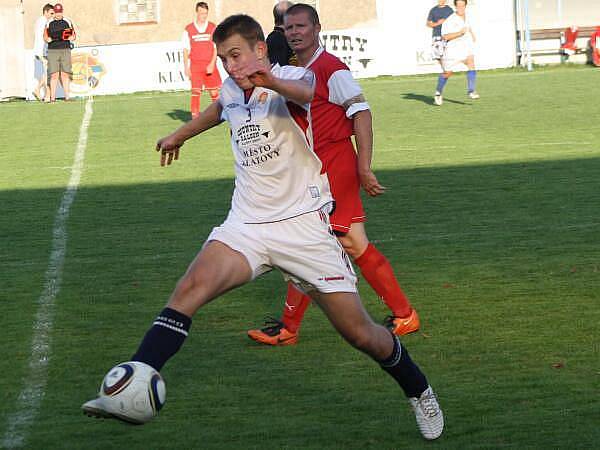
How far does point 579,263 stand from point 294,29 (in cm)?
345

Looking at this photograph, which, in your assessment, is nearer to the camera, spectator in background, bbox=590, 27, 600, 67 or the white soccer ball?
the white soccer ball

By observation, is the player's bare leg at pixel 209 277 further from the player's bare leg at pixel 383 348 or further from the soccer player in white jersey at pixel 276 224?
the player's bare leg at pixel 383 348

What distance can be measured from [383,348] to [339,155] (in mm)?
2145

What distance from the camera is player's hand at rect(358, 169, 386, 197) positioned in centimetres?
652

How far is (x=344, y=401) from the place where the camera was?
19.2 ft

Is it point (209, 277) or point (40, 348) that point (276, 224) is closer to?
point (209, 277)

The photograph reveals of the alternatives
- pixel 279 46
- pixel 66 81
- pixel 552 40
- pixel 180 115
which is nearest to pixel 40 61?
pixel 66 81

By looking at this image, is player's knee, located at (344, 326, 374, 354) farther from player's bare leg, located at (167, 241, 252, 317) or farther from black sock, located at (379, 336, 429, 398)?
player's bare leg, located at (167, 241, 252, 317)

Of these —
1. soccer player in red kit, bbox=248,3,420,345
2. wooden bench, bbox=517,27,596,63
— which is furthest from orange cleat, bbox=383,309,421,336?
wooden bench, bbox=517,27,596,63

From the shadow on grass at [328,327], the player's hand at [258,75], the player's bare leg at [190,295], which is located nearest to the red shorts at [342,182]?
the shadow on grass at [328,327]

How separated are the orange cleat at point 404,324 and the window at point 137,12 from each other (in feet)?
93.8

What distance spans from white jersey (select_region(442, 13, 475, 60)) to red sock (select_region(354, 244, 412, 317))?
17.8 metres

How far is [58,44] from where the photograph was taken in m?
28.8

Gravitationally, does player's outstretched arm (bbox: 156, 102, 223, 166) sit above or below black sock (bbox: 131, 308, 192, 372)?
above
